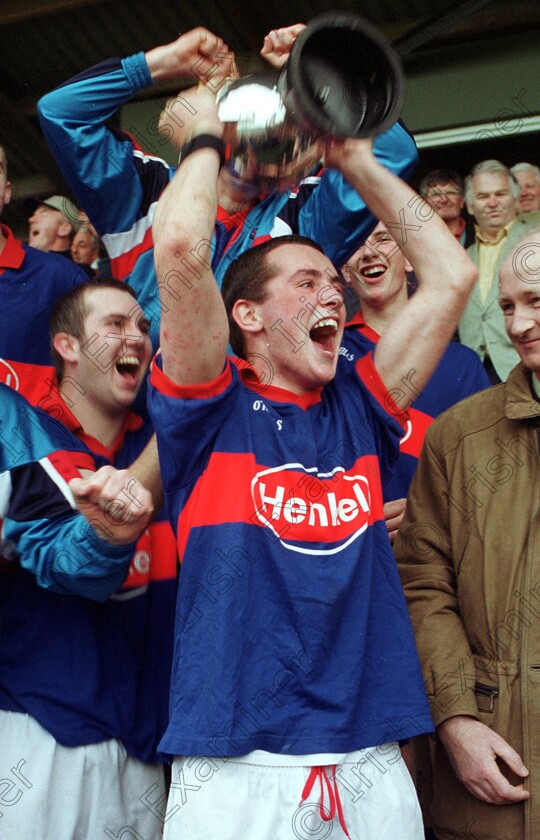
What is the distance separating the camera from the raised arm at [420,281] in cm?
238

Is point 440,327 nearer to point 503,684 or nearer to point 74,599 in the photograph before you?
point 503,684

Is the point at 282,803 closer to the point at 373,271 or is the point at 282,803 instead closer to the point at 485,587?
Result: the point at 485,587

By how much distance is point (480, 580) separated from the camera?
2588 millimetres

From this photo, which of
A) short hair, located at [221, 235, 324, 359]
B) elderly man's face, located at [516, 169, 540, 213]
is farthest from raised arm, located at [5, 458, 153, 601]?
elderly man's face, located at [516, 169, 540, 213]

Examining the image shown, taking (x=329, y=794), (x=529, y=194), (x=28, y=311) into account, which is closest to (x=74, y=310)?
(x=28, y=311)

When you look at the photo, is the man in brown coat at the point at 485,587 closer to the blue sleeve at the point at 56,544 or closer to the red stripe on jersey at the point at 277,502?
the red stripe on jersey at the point at 277,502

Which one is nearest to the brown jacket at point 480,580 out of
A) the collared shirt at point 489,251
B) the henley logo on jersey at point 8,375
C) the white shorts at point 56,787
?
the white shorts at point 56,787

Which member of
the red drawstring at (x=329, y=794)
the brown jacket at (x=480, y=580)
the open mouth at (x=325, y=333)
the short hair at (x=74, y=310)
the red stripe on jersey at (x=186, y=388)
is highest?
the red stripe on jersey at (x=186, y=388)

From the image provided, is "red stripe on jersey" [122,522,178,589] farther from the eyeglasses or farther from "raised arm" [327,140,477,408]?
the eyeglasses

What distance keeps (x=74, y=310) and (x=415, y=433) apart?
1092 millimetres

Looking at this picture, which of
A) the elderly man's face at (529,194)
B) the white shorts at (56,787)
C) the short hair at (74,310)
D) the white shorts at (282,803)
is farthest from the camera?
the elderly man's face at (529,194)

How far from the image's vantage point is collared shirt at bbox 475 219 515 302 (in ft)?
16.1

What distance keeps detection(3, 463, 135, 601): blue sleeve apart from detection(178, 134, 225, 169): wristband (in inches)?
31.4

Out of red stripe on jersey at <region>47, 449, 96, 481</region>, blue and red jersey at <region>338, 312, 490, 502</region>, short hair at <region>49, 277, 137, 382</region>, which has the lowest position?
blue and red jersey at <region>338, 312, 490, 502</region>
